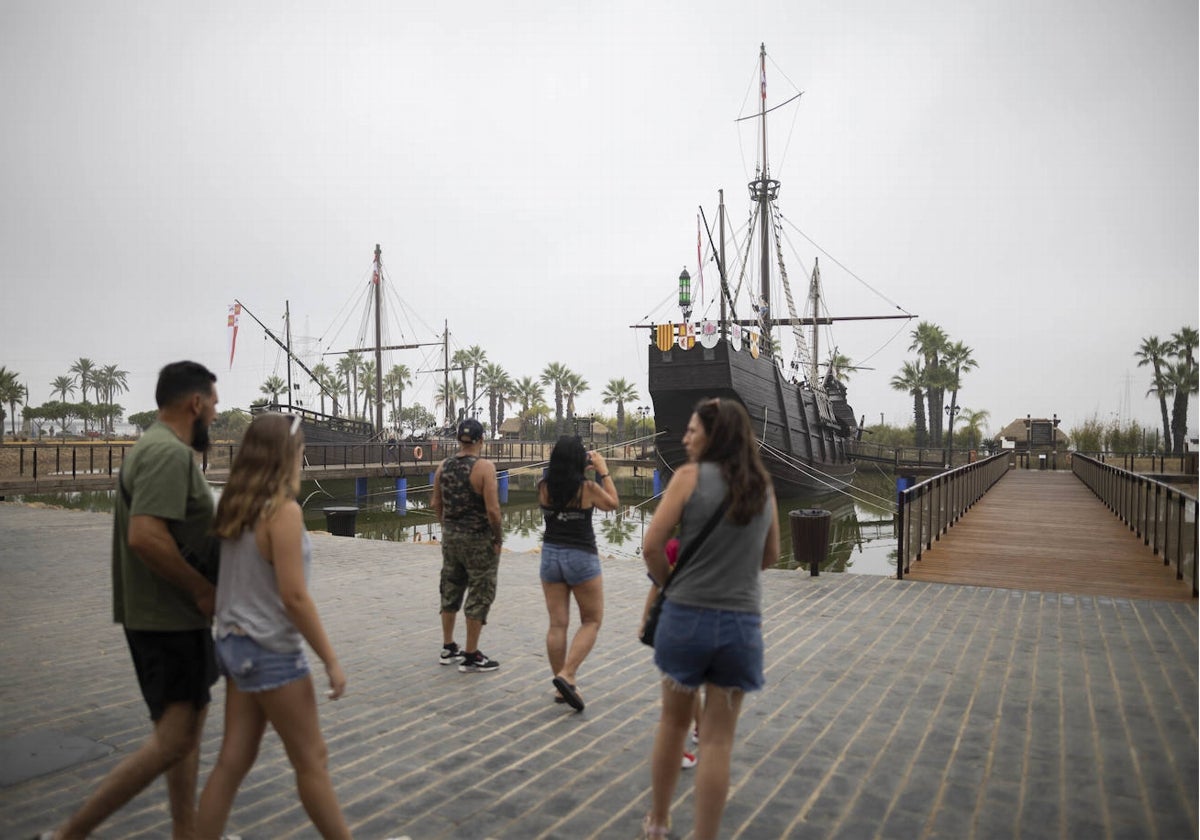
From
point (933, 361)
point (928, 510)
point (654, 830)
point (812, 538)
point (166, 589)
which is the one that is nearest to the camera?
point (166, 589)

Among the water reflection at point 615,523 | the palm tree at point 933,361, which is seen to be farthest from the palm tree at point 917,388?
the water reflection at point 615,523

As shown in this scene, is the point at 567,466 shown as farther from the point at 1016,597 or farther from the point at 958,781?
the point at 1016,597

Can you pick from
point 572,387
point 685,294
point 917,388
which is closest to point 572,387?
point 572,387

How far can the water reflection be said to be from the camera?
19188 mm

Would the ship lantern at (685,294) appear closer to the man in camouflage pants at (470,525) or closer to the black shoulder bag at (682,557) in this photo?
the man in camouflage pants at (470,525)

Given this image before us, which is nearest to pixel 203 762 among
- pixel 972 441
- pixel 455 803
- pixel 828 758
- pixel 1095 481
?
pixel 455 803

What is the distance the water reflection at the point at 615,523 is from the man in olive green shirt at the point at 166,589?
10203 millimetres

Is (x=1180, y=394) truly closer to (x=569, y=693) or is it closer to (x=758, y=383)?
(x=758, y=383)

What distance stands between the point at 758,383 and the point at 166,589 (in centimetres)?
2855

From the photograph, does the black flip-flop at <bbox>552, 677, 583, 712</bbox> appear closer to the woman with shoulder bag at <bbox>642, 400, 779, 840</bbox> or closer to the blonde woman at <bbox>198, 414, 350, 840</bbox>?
the woman with shoulder bag at <bbox>642, 400, 779, 840</bbox>

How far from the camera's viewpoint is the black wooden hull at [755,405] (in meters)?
27.9

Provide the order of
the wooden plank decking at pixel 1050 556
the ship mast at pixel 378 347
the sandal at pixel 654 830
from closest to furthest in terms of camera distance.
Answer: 1. the sandal at pixel 654 830
2. the wooden plank decking at pixel 1050 556
3. the ship mast at pixel 378 347

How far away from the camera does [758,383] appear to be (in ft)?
98.8

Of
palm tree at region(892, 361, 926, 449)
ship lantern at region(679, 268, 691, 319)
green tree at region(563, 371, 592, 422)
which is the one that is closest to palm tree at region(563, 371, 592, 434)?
green tree at region(563, 371, 592, 422)
